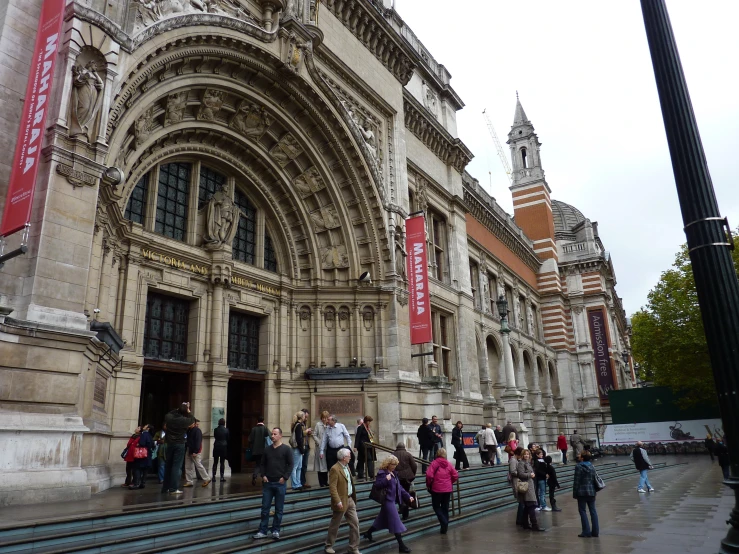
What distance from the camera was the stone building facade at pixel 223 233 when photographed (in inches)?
364

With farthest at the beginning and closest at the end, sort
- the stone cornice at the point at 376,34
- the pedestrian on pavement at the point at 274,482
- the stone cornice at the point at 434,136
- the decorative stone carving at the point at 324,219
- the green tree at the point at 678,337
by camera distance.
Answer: the green tree at the point at 678,337, the stone cornice at the point at 434,136, the stone cornice at the point at 376,34, the decorative stone carving at the point at 324,219, the pedestrian on pavement at the point at 274,482

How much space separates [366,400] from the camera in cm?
1842

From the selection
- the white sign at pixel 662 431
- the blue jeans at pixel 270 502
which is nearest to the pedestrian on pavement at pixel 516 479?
the blue jeans at pixel 270 502

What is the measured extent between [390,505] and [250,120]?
13.4 meters

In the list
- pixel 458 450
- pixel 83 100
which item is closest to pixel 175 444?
pixel 83 100

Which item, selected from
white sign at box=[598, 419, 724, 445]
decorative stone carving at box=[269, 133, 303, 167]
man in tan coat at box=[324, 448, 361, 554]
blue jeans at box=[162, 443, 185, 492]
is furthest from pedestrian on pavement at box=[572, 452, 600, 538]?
white sign at box=[598, 419, 724, 445]

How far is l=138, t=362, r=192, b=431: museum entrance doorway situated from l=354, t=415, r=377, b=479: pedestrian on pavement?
5.49 m

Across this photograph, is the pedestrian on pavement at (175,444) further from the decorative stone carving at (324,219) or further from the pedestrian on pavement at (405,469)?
the decorative stone carving at (324,219)

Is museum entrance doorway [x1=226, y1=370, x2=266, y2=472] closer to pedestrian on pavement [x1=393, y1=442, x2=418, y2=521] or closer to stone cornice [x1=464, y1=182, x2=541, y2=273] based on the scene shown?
pedestrian on pavement [x1=393, y1=442, x2=418, y2=521]

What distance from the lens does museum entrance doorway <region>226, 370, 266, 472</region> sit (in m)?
17.2

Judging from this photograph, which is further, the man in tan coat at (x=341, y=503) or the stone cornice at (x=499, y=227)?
the stone cornice at (x=499, y=227)

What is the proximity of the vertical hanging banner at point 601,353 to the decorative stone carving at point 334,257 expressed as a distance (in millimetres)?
35467

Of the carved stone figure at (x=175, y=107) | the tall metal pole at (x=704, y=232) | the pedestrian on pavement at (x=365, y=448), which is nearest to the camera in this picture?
the tall metal pole at (x=704, y=232)

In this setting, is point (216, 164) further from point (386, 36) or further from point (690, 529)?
point (690, 529)
